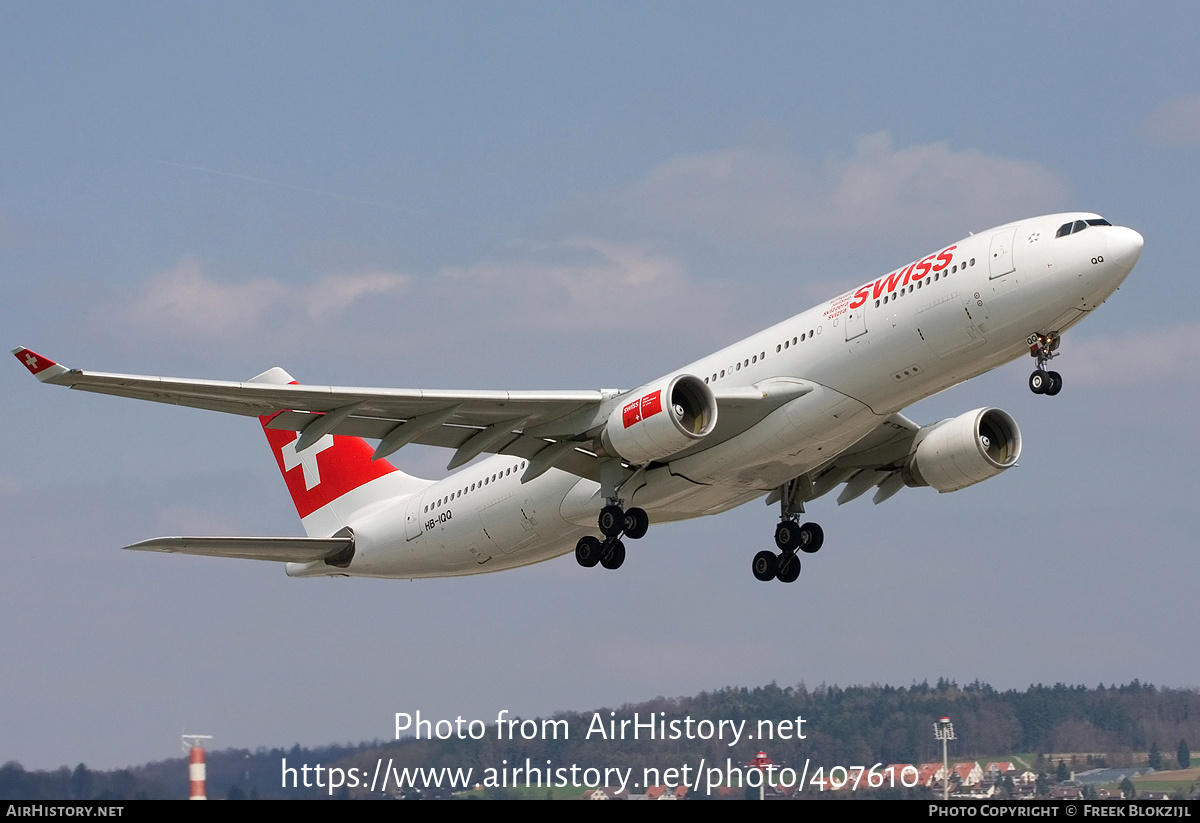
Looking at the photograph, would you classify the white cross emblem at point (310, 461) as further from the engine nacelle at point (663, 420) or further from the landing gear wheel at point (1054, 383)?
the landing gear wheel at point (1054, 383)

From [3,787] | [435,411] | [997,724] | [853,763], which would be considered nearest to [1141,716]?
[997,724]

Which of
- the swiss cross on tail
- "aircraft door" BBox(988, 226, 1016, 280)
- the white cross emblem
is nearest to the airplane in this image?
"aircraft door" BBox(988, 226, 1016, 280)

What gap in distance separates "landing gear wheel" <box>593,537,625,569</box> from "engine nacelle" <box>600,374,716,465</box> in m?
2.40

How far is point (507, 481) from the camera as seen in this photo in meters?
33.3

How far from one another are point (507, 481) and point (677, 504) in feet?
12.5

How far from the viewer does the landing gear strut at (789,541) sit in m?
34.6

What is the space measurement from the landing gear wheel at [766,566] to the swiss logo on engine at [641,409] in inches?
277

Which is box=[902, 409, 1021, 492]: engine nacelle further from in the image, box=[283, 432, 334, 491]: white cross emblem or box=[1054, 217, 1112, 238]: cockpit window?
box=[283, 432, 334, 491]: white cross emblem

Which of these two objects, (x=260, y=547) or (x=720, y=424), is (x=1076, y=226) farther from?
(x=260, y=547)

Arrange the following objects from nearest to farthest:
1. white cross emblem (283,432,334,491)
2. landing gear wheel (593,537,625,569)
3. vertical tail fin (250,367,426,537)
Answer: landing gear wheel (593,537,625,569) → vertical tail fin (250,367,426,537) → white cross emblem (283,432,334,491)

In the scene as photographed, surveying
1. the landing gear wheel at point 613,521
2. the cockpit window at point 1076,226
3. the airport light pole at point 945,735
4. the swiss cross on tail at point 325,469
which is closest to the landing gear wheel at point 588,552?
the landing gear wheel at point 613,521

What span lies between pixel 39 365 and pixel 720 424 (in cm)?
1211

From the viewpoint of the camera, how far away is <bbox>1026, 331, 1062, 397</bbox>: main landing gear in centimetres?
2736
